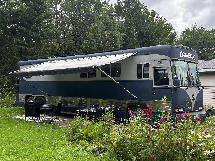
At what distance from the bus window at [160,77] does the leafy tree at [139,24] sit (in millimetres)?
29417


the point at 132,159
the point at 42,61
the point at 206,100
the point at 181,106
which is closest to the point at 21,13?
the point at 42,61

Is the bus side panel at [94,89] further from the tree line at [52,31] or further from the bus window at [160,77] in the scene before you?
Answer: the tree line at [52,31]

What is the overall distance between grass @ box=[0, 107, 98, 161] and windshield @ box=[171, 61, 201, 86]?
5.00 meters

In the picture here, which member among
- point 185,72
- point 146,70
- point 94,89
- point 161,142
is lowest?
point 161,142

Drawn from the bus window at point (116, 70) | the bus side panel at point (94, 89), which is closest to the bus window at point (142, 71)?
the bus side panel at point (94, 89)

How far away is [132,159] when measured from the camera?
557 cm

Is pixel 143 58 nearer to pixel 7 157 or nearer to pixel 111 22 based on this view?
pixel 7 157

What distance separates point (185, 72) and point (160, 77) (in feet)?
3.79

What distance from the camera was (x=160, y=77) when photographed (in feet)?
33.6

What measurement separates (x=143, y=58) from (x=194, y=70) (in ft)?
7.52

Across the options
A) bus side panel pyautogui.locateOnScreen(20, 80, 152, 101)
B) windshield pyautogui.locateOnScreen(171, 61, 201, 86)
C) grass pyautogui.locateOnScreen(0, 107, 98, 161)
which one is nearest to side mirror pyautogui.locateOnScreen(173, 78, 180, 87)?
windshield pyautogui.locateOnScreen(171, 61, 201, 86)

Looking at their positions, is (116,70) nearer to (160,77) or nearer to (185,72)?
(160,77)

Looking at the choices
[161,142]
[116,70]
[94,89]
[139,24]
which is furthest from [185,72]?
[139,24]

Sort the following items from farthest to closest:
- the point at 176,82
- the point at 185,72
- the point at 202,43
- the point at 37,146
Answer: the point at 202,43, the point at 185,72, the point at 176,82, the point at 37,146
